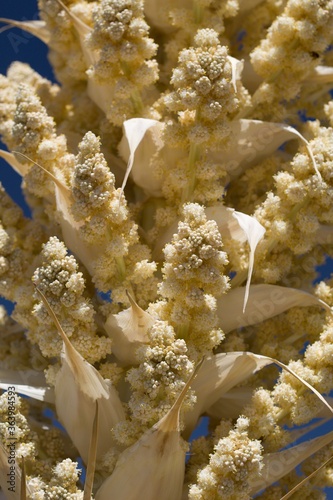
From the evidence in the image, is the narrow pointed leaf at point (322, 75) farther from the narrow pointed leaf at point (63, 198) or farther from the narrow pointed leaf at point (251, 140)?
the narrow pointed leaf at point (63, 198)

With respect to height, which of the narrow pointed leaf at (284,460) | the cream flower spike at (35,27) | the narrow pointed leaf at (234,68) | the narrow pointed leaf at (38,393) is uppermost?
the cream flower spike at (35,27)

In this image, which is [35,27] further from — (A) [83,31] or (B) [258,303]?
(B) [258,303]

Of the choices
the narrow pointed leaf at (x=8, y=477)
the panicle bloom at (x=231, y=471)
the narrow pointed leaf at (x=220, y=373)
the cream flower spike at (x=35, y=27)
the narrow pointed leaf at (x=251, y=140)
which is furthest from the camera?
the cream flower spike at (x=35, y=27)

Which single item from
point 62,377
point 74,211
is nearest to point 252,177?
point 74,211

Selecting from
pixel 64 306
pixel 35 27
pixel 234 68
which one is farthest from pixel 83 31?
pixel 64 306

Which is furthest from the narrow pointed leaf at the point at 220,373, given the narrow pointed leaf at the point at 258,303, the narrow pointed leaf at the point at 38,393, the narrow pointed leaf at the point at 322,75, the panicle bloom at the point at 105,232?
the narrow pointed leaf at the point at 322,75

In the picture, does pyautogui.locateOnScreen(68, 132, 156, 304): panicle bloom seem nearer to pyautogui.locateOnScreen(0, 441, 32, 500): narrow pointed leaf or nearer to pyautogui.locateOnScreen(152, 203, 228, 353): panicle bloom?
pyautogui.locateOnScreen(152, 203, 228, 353): panicle bloom

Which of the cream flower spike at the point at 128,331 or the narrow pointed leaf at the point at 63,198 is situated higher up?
the narrow pointed leaf at the point at 63,198

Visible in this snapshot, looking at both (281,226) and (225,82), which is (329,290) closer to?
(281,226)
